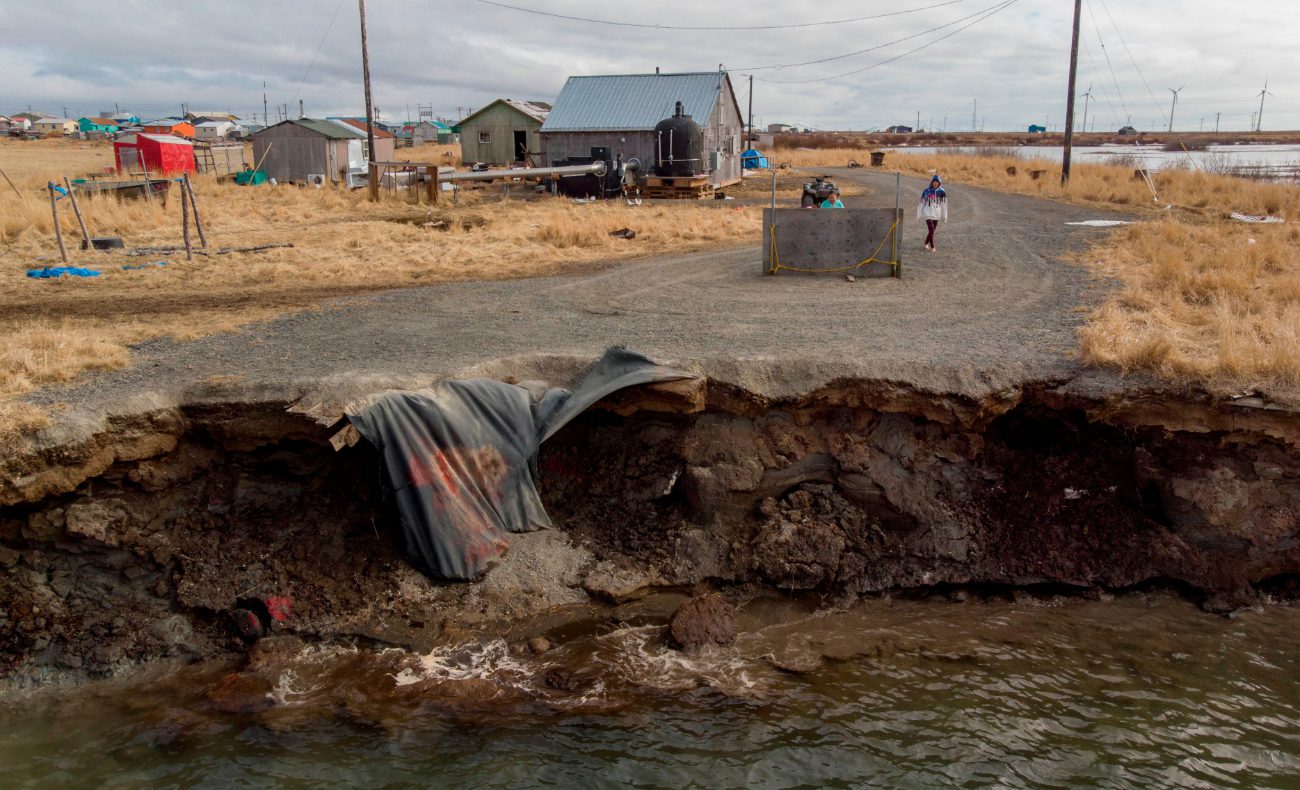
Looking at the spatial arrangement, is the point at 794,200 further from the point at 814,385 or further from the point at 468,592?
the point at 468,592

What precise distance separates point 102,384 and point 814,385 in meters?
6.56

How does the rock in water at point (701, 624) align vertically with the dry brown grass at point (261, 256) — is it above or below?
below

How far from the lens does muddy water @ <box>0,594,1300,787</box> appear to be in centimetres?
593

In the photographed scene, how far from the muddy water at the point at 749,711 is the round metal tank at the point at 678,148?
22.6m

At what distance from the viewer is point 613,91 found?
111ft

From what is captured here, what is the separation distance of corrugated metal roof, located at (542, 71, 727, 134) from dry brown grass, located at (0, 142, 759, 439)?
22.2 ft

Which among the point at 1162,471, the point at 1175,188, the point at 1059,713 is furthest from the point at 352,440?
the point at 1175,188

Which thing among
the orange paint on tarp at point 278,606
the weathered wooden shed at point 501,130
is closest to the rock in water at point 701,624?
the orange paint on tarp at point 278,606

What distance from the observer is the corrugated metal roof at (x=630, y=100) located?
32.1m

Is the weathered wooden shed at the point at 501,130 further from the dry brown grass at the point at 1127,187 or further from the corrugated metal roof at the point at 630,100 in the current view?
the dry brown grass at the point at 1127,187

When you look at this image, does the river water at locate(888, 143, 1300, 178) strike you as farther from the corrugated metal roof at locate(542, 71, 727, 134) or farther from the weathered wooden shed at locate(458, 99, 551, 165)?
the weathered wooden shed at locate(458, 99, 551, 165)

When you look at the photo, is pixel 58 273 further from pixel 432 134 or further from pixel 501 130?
pixel 432 134

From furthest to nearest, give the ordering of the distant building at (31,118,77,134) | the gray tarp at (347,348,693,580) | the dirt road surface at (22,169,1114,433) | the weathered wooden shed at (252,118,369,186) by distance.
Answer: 1. the distant building at (31,118,77,134)
2. the weathered wooden shed at (252,118,369,186)
3. the dirt road surface at (22,169,1114,433)
4. the gray tarp at (347,348,693,580)

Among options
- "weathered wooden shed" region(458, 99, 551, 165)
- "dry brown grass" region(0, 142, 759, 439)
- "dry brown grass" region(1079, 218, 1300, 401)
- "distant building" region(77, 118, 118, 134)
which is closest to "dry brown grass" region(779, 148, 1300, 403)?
"dry brown grass" region(1079, 218, 1300, 401)
